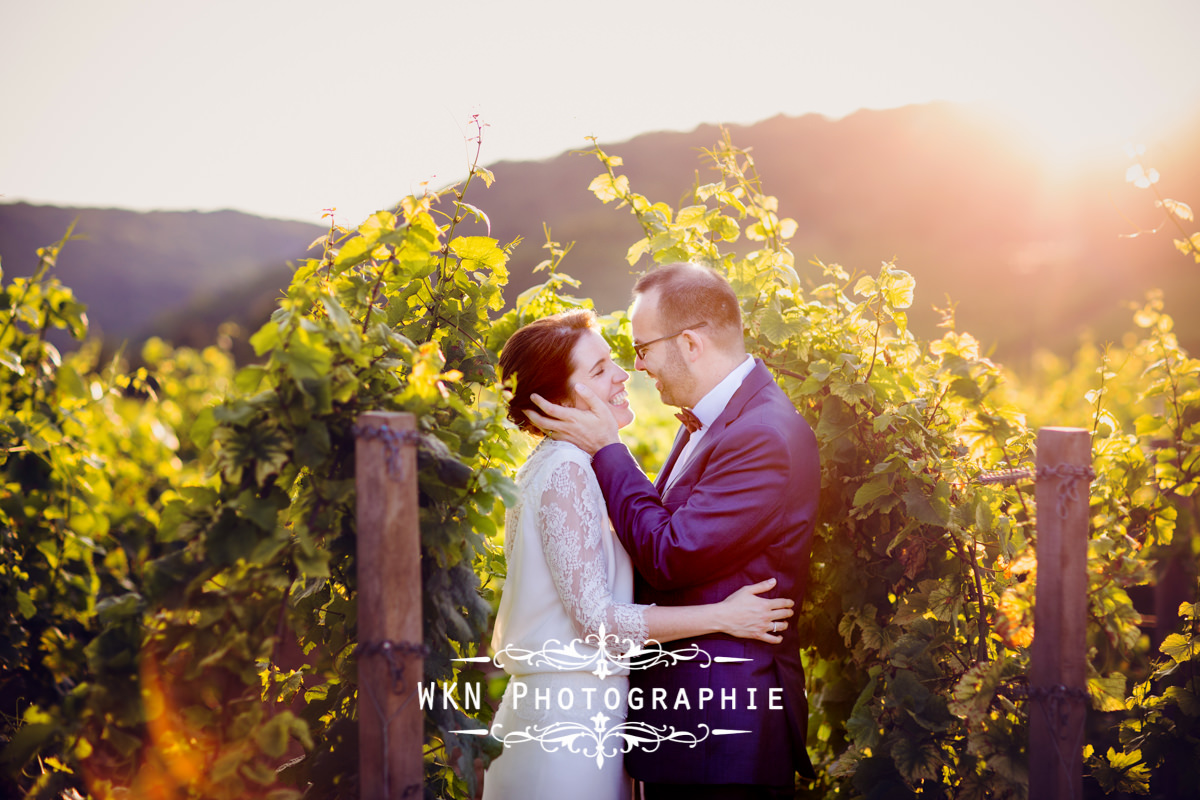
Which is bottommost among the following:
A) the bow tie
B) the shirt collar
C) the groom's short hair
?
the bow tie

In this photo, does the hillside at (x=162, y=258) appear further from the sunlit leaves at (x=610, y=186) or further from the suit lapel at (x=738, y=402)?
the suit lapel at (x=738, y=402)

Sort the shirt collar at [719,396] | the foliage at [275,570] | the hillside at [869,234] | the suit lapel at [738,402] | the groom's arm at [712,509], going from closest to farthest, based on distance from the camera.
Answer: the foliage at [275,570]
the groom's arm at [712,509]
the suit lapel at [738,402]
the shirt collar at [719,396]
the hillside at [869,234]

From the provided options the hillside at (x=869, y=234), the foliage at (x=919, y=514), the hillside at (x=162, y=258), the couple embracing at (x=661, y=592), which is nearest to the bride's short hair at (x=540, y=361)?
the couple embracing at (x=661, y=592)

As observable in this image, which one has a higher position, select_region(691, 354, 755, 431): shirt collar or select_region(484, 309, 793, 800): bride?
select_region(691, 354, 755, 431): shirt collar

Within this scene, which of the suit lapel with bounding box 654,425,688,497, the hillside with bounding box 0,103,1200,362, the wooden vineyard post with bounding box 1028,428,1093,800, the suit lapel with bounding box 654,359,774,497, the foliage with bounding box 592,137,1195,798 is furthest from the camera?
the hillside with bounding box 0,103,1200,362

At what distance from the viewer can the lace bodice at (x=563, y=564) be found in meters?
2.43

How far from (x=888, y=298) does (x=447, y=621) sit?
1.90 metres

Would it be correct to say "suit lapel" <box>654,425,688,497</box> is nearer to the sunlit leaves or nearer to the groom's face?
the groom's face

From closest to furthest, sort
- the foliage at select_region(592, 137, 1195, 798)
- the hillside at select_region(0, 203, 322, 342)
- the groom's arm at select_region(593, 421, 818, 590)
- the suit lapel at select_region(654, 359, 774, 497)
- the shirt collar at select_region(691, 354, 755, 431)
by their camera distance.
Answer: the groom's arm at select_region(593, 421, 818, 590), the foliage at select_region(592, 137, 1195, 798), the suit lapel at select_region(654, 359, 774, 497), the shirt collar at select_region(691, 354, 755, 431), the hillside at select_region(0, 203, 322, 342)

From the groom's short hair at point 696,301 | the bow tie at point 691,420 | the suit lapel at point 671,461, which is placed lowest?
the suit lapel at point 671,461

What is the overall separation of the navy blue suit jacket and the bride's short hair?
0.34 metres

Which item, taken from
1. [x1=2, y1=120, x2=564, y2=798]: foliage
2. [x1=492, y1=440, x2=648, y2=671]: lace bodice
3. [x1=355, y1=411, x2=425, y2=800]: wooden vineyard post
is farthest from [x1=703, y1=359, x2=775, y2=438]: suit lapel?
[x1=355, y1=411, x2=425, y2=800]: wooden vineyard post

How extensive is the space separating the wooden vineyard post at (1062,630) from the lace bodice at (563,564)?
119 cm

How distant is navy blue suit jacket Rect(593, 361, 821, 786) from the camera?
2.42 metres
